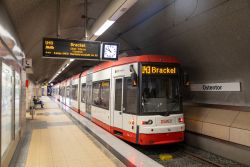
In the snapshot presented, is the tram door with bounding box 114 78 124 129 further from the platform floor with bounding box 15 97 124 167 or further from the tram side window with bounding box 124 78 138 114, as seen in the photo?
the platform floor with bounding box 15 97 124 167

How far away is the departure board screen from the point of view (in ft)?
27.2

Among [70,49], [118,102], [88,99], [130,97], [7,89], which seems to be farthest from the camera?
[88,99]

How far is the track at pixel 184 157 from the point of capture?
6607 mm

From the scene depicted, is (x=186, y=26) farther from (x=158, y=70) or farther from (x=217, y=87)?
(x=217, y=87)

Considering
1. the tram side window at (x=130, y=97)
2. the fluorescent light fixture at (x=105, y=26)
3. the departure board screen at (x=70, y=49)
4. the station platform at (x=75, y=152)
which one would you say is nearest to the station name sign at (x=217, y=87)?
the tram side window at (x=130, y=97)

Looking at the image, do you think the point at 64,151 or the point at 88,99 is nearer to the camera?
the point at 64,151

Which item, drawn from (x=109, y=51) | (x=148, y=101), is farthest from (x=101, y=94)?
(x=148, y=101)

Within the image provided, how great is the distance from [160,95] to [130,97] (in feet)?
3.02

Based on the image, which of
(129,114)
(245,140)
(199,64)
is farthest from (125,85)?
(245,140)

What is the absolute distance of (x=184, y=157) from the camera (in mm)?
7309

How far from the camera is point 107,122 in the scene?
364 inches

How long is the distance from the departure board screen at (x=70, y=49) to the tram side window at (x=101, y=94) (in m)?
1.33

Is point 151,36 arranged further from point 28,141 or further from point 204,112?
point 28,141

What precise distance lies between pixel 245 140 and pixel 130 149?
3.10 m
